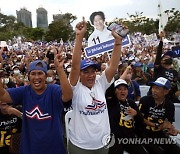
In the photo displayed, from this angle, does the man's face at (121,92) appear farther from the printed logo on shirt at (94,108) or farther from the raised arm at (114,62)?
the printed logo on shirt at (94,108)

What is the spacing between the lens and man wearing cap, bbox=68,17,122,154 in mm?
2611

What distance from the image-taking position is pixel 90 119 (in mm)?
2621

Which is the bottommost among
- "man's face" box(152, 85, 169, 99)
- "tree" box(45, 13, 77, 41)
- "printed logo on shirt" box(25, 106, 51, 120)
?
"printed logo on shirt" box(25, 106, 51, 120)

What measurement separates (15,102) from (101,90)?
79 centimetres

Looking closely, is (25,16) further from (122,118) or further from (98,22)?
(122,118)

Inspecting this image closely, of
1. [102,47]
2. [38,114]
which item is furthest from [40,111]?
[102,47]

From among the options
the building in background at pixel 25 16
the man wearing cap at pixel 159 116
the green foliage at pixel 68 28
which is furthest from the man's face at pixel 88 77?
the building in background at pixel 25 16

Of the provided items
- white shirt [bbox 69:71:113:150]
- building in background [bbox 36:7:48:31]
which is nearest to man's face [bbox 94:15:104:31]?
white shirt [bbox 69:71:113:150]

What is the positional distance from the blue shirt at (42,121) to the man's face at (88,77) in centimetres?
32

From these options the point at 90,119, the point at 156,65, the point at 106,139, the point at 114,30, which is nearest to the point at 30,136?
the point at 90,119

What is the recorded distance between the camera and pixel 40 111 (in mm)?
2432

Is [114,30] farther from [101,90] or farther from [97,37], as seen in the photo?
[97,37]

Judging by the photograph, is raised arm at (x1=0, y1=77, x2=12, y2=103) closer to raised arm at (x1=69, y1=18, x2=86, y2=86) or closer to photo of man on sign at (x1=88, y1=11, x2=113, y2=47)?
raised arm at (x1=69, y1=18, x2=86, y2=86)

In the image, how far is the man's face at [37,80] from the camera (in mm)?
2453
